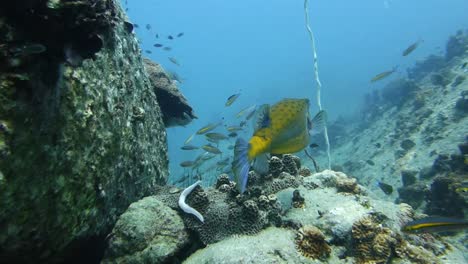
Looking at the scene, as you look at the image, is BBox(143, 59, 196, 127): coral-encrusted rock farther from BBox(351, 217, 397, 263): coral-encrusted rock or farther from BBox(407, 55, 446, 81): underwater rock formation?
BBox(407, 55, 446, 81): underwater rock formation

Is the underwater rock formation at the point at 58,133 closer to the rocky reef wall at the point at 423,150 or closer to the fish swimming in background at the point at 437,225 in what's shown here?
the fish swimming in background at the point at 437,225

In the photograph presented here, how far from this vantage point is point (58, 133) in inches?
107

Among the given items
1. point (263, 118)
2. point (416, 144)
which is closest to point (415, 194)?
point (416, 144)

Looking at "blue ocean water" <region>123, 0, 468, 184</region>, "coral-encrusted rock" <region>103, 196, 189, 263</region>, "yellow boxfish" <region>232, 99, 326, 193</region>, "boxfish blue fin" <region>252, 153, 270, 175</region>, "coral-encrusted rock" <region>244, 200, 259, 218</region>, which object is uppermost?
"yellow boxfish" <region>232, 99, 326, 193</region>

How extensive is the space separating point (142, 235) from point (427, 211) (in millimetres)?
7124

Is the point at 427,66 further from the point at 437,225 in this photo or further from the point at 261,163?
the point at 261,163

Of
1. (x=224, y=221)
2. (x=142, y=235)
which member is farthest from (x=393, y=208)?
(x=142, y=235)

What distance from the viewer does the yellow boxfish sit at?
2855 millimetres

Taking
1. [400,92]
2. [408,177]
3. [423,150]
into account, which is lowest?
[400,92]

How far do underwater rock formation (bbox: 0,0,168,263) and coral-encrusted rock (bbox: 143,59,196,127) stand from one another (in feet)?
11.3

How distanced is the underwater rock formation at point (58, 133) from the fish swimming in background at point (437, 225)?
3.44 meters

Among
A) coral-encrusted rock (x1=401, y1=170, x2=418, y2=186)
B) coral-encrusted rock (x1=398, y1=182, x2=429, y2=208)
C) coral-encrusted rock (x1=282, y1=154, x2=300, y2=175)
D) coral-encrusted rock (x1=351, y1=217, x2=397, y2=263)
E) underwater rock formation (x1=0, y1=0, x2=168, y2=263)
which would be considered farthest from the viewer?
coral-encrusted rock (x1=401, y1=170, x2=418, y2=186)

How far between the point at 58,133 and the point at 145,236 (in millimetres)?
1720

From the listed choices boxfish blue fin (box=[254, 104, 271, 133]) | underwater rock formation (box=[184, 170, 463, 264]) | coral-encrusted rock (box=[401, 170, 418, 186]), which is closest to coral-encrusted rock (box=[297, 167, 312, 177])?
underwater rock formation (box=[184, 170, 463, 264])
